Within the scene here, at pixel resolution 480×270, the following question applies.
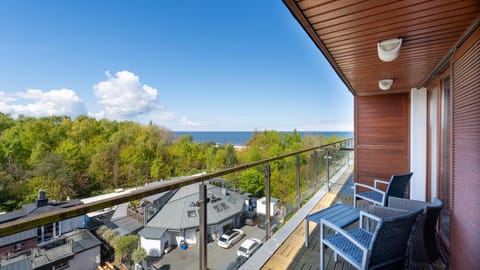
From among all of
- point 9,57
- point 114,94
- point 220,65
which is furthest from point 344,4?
point 114,94

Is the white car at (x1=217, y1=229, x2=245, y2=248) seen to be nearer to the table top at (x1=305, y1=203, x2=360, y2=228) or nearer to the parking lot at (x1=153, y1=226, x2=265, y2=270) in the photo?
the parking lot at (x1=153, y1=226, x2=265, y2=270)

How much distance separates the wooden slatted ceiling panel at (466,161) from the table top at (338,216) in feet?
2.73

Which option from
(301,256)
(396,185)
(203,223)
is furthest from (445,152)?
(203,223)

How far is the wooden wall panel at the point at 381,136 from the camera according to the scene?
4613 millimetres

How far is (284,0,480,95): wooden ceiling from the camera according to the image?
142cm

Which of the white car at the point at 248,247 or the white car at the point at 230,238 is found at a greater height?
the white car at the point at 230,238

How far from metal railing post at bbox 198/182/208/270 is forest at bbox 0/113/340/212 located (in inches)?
633

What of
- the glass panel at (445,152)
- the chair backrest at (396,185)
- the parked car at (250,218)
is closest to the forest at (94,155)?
the glass panel at (445,152)

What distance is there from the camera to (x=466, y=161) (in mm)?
1742

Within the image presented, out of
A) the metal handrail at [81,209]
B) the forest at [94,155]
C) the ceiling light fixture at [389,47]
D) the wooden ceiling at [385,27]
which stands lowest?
the forest at [94,155]

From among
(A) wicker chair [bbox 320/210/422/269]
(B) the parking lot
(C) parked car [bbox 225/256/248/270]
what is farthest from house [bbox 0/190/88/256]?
(A) wicker chair [bbox 320/210/422/269]

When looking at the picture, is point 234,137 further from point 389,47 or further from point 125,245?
point 125,245

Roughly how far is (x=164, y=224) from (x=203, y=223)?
323mm

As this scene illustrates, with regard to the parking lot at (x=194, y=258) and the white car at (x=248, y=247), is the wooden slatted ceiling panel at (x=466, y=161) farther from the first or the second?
the parking lot at (x=194, y=258)
